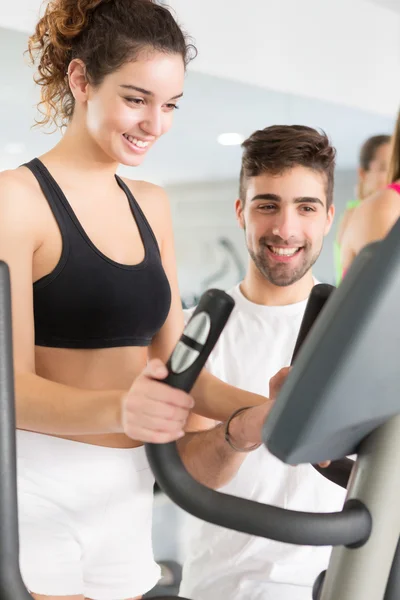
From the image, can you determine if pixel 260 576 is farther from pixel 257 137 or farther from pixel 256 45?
pixel 256 45

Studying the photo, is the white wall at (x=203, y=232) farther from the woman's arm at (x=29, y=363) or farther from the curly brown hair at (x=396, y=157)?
the woman's arm at (x=29, y=363)

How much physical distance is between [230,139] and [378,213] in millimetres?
2158

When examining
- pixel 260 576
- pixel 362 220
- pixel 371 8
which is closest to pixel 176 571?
pixel 260 576

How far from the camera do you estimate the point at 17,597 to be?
71 cm

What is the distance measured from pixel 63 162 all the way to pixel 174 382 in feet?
2.22

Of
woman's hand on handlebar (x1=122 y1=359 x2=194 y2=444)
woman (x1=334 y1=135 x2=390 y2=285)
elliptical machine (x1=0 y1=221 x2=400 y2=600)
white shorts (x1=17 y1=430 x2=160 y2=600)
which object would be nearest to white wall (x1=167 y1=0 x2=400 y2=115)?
woman (x1=334 y1=135 x2=390 y2=285)

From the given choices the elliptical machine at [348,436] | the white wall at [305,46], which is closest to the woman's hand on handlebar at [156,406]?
the elliptical machine at [348,436]

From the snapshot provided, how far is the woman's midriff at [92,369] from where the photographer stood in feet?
4.20

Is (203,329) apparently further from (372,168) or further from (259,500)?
(372,168)

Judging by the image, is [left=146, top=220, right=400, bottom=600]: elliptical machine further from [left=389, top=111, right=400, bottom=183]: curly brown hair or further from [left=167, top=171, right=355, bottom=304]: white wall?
[left=167, top=171, right=355, bottom=304]: white wall

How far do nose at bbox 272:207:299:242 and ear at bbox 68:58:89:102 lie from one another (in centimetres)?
64

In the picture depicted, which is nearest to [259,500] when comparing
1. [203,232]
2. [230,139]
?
[203,232]

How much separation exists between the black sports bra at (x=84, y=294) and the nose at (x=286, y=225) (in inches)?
21.5

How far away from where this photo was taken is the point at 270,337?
71.0 inches
